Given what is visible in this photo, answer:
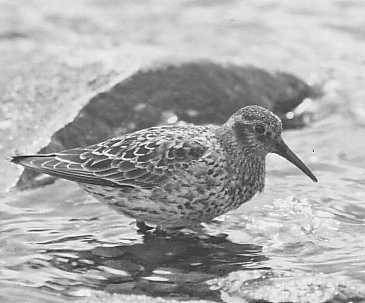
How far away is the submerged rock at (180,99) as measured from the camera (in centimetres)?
1065

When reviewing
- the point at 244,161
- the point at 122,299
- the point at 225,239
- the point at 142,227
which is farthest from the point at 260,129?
the point at 122,299

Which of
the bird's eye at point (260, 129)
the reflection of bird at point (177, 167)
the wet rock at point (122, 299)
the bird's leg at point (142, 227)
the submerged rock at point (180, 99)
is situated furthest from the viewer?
the submerged rock at point (180, 99)

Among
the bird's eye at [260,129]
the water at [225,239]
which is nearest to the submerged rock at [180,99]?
the water at [225,239]

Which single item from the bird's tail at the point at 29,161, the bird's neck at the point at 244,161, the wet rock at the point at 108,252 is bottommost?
the wet rock at the point at 108,252

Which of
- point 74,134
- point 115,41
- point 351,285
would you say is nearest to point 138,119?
point 74,134

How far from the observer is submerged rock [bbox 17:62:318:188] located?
34.9ft

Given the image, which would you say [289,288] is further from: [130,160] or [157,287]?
[130,160]

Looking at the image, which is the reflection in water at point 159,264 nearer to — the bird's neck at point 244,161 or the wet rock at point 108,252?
the wet rock at point 108,252

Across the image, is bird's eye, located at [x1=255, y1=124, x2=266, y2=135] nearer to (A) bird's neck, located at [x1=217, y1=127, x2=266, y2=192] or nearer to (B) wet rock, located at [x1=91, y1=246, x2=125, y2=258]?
(A) bird's neck, located at [x1=217, y1=127, x2=266, y2=192]

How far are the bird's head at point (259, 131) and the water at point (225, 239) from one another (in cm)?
58

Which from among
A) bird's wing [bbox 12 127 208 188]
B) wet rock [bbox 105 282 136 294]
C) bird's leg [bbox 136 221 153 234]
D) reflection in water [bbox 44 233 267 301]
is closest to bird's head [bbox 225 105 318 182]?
bird's wing [bbox 12 127 208 188]

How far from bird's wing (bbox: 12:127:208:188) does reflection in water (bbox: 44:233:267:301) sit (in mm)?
583

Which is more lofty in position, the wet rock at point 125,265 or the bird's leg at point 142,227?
the bird's leg at point 142,227

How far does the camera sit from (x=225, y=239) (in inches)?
340
